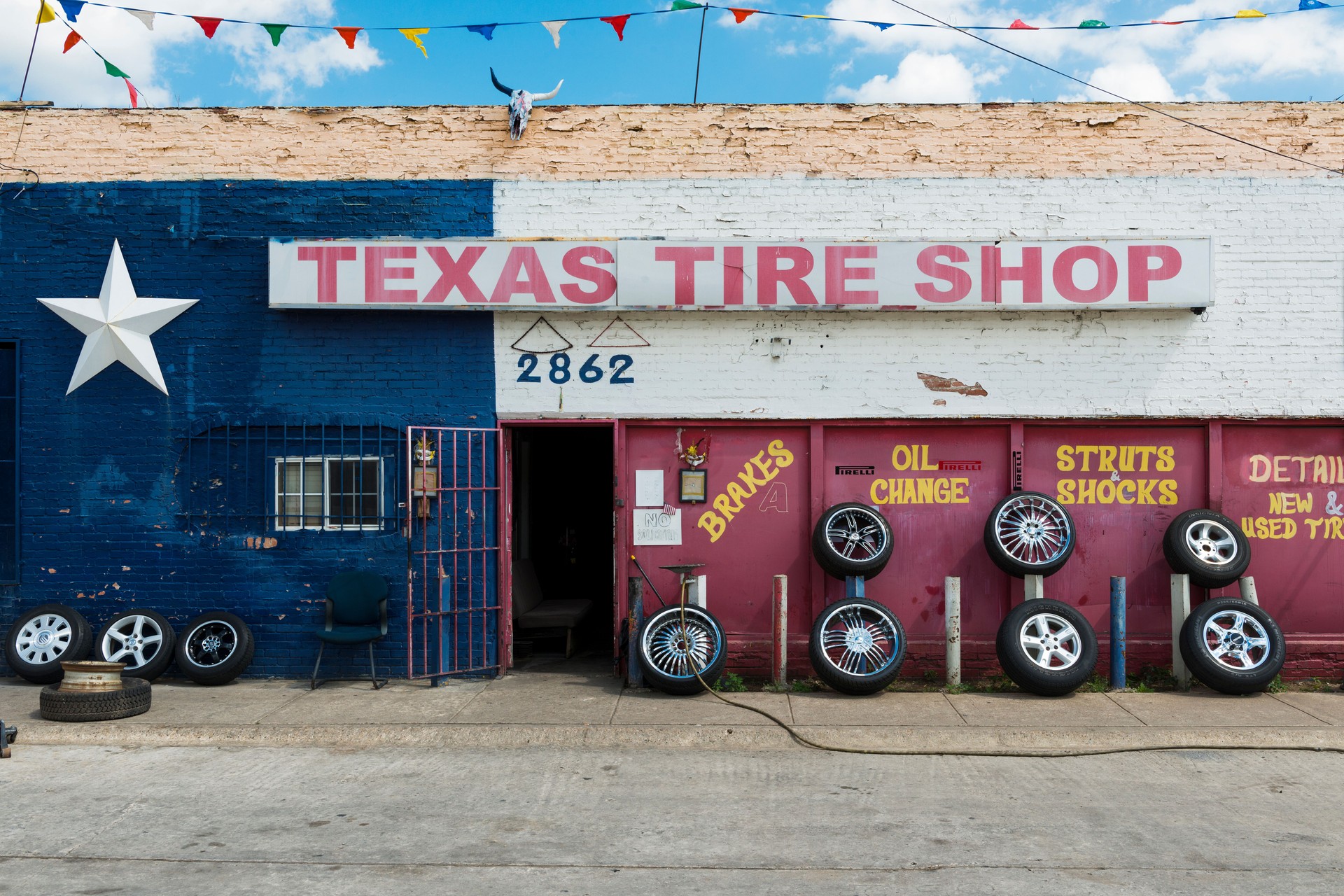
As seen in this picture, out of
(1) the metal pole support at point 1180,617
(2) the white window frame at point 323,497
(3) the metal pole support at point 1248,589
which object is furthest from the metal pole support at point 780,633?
(3) the metal pole support at point 1248,589

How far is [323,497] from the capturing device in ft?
31.6

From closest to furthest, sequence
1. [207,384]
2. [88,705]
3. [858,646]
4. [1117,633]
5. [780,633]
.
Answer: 1. [88,705]
2. [858,646]
3. [1117,633]
4. [780,633]
5. [207,384]

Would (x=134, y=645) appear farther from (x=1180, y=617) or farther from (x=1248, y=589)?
(x=1248, y=589)

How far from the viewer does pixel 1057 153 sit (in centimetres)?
959

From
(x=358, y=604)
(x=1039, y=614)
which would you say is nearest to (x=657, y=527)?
(x=358, y=604)

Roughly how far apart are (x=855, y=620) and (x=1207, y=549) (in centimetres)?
330

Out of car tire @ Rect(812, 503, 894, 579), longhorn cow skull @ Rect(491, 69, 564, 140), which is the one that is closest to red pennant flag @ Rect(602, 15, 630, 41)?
longhorn cow skull @ Rect(491, 69, 564, 140)

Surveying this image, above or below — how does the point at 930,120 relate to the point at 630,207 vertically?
above

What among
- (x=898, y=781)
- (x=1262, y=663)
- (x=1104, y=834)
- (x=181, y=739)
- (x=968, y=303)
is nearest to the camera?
(x=1104, y=834)

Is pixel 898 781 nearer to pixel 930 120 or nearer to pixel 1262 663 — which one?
pixel 1262 663

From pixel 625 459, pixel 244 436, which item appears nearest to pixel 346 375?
pixel 244 436

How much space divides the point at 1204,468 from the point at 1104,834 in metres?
5.05

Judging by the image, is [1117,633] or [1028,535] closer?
[1117,633]

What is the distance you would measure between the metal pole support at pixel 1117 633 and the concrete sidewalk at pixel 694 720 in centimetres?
18
